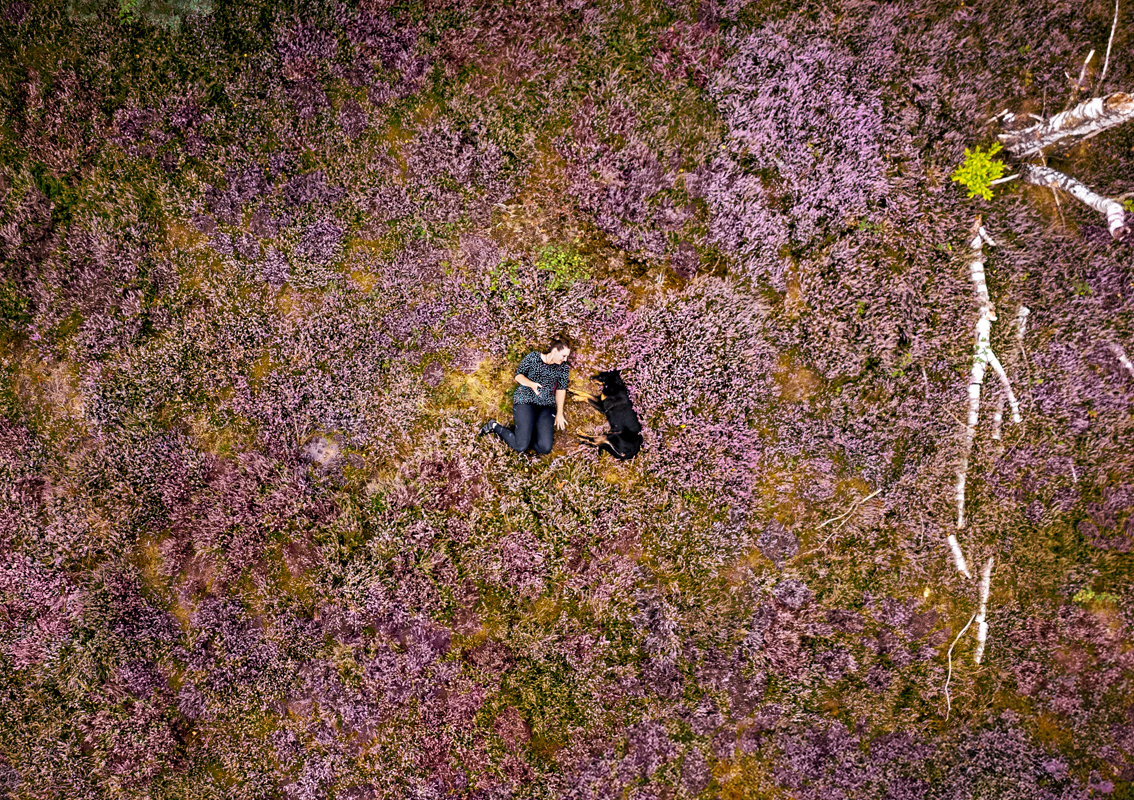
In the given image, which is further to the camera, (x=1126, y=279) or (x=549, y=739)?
(x=549, y=739)

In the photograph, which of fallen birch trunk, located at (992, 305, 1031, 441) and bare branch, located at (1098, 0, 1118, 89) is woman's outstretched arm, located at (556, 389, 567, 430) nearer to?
fallen birch trunk, located at (992, 305, 1031, 441)

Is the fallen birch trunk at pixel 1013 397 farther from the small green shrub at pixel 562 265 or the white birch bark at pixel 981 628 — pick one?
the small green shrub at pixel 562 265

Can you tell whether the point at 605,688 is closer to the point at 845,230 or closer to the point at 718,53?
the point at 845,230

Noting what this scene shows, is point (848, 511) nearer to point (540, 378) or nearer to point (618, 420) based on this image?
point (618, 420)

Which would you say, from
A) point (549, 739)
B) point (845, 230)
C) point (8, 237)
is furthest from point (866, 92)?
point (8, 237)

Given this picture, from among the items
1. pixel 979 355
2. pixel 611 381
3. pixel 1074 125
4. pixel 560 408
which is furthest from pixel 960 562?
pixel 560 408
